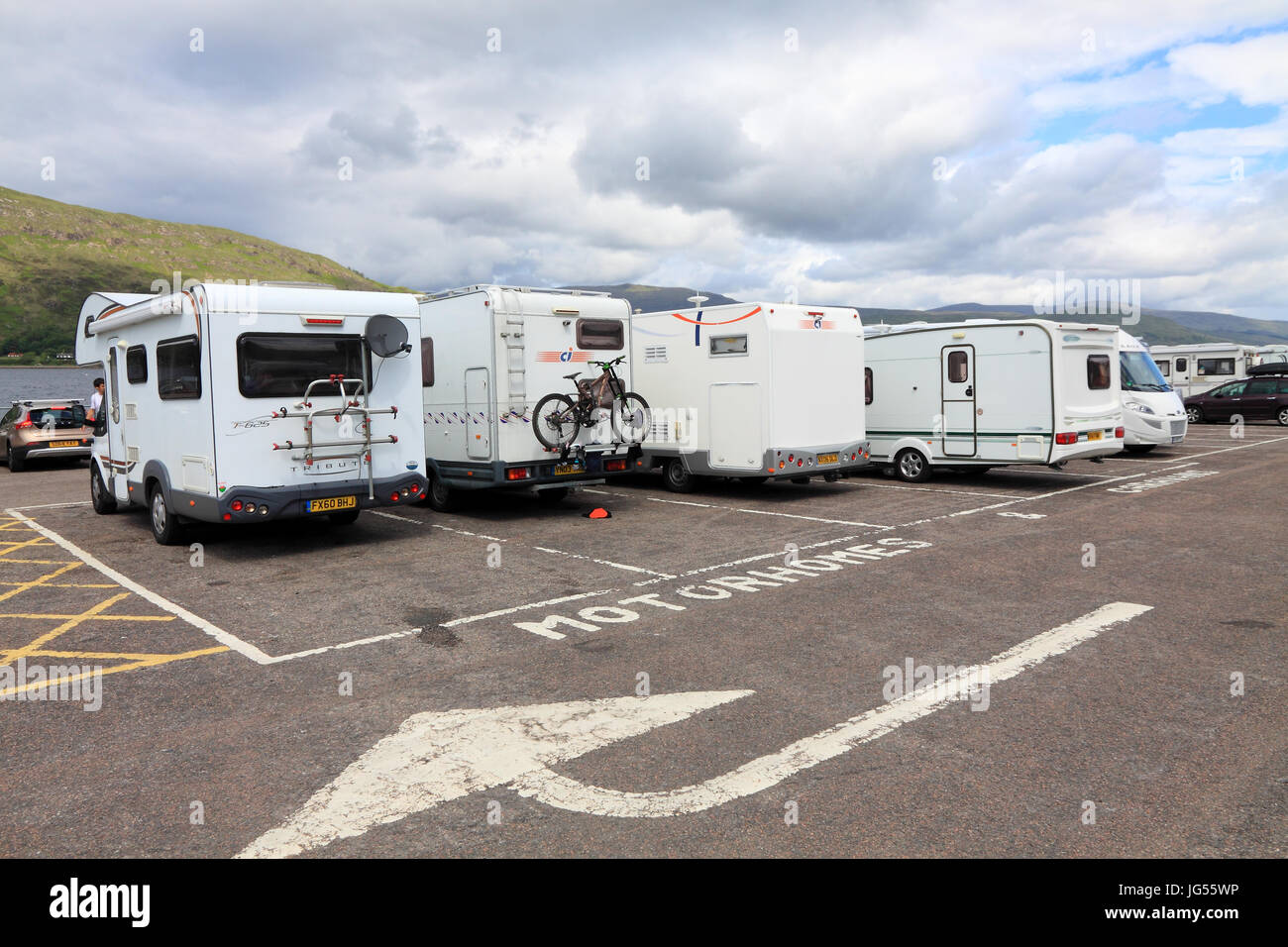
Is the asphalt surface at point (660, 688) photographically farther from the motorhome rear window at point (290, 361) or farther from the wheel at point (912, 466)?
the wheel at point (912, 466)

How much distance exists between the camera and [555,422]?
1277 centimetres

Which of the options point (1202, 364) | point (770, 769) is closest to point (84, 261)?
point (1202, 364)

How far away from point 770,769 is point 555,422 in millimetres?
8783

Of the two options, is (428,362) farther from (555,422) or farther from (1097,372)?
(1097,372)

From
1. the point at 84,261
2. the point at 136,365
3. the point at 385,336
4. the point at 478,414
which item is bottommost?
the point at 478,414

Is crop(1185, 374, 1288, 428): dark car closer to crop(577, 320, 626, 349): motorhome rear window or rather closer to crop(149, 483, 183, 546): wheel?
crop(577, 320, 626, 349): motorhome rear window

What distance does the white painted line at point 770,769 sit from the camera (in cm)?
409

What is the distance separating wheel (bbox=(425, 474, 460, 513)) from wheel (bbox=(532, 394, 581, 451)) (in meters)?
1.95

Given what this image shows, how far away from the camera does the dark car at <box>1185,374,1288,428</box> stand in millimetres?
28938

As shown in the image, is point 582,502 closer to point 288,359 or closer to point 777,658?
point 288,359

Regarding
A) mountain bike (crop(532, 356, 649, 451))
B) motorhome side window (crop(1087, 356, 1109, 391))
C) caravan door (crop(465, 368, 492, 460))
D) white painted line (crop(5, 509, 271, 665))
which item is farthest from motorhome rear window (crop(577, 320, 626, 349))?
motorhome side window (crop(1087, 356, 1109, 391))

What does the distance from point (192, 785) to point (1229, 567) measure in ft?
29.9

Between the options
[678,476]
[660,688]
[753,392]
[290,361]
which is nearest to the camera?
[660,688]
